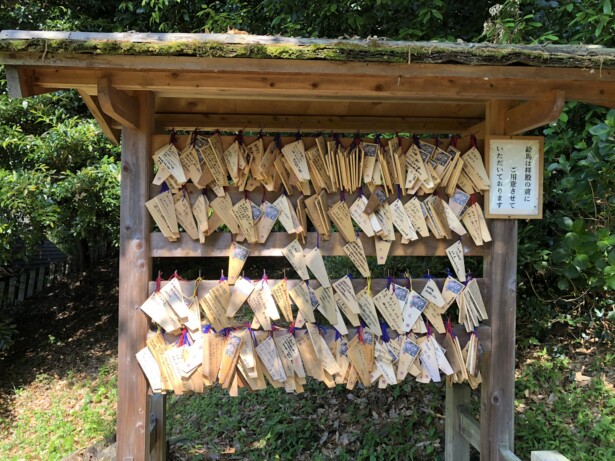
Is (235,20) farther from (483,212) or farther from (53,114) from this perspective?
(483,212)

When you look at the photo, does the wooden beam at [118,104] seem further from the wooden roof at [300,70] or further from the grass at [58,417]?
the grass at [58,417]

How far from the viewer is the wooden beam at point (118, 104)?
6.77 ft

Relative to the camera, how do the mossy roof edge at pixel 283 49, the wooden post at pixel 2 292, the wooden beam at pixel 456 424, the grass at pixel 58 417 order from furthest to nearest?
the wooden post at pixel 2 292, the grass at pixel 58 417, the wooden beam at pixel 456 424, the mossy roof edge at pixel 283 49

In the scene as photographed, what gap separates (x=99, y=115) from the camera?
262cm

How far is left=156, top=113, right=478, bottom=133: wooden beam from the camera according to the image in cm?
305

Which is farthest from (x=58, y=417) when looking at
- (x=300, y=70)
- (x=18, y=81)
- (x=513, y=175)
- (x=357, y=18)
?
(x=357, y=18)

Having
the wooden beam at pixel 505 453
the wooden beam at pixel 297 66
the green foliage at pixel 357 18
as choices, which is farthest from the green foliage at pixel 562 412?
the green foliage at pixel 357 18

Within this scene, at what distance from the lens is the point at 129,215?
241 centimetres

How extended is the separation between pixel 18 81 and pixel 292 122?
162cm

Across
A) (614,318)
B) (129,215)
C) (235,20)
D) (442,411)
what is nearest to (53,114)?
(235,20)

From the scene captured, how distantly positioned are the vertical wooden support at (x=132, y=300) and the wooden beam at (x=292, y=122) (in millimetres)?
643

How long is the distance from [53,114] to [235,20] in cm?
256

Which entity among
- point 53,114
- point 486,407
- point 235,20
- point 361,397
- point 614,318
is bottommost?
point 361,397

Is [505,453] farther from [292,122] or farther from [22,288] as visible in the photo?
[22,288]
